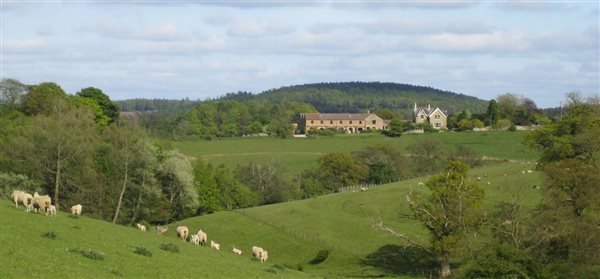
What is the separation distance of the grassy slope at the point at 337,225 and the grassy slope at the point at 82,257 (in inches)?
669

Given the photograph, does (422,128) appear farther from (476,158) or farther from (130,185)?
(130,185)

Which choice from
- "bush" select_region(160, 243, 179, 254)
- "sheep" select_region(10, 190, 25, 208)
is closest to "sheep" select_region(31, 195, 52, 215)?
"sheep" select_region(10, 190, 25, 208)

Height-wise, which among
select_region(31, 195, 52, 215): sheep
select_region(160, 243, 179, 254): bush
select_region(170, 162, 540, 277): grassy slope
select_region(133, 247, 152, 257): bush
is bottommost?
select_region(170, 162, 540, 277): grassy slope

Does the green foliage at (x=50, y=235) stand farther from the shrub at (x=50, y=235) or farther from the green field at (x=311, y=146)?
the green field at (x=311, y=146)

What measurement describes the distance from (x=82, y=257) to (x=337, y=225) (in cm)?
4327

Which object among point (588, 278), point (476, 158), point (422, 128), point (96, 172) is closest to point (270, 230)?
point (96, 172)

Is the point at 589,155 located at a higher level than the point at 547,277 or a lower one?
higher

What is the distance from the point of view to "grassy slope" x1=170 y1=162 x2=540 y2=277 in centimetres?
5841

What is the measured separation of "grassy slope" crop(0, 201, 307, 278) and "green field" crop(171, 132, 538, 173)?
291ft

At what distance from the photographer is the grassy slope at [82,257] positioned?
23777 millimetres

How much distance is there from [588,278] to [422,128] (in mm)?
147705

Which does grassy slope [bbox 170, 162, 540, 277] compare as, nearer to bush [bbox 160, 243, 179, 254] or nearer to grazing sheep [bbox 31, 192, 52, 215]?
bush [bbox 160, 243, 179, 254]

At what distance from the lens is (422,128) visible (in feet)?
610

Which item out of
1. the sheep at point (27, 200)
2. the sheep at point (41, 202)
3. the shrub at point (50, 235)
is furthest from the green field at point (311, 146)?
the shrub at point (50, 235)
